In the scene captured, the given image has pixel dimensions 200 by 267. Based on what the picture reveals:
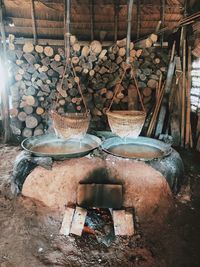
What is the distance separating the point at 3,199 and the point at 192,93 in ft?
16.6

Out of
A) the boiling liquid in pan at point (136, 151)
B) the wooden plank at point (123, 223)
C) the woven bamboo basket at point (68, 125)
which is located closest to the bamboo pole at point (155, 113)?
the boiling liquid in pan at point (136, 151)

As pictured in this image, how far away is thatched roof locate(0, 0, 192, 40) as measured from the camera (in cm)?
599

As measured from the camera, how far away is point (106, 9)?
6176 millimetres

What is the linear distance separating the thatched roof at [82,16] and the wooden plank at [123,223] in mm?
4740

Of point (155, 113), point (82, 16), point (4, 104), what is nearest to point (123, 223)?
point (155, 113)

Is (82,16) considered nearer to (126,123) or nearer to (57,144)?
(57,144)

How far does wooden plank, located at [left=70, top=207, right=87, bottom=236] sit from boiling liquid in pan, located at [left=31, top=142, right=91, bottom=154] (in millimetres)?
1105

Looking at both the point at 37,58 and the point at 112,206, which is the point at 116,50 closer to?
the point at 37,58

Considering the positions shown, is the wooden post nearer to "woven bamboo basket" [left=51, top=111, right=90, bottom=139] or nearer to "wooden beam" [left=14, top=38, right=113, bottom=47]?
"wooden beam" [left=14, top=38, right=113, bottom=47]

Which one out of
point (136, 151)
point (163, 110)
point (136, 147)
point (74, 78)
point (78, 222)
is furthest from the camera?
point (163, 110)

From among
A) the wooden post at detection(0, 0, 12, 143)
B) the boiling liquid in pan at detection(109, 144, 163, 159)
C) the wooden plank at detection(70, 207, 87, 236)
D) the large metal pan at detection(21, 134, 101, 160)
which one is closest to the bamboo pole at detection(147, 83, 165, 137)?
the boiling liquid in pan at detection(109, 144, 163, 159)

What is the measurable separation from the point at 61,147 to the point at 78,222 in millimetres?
1494

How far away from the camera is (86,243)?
10.4 ft

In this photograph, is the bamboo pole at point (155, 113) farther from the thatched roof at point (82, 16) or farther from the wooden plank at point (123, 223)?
the wooden plank at point (123, 223)
